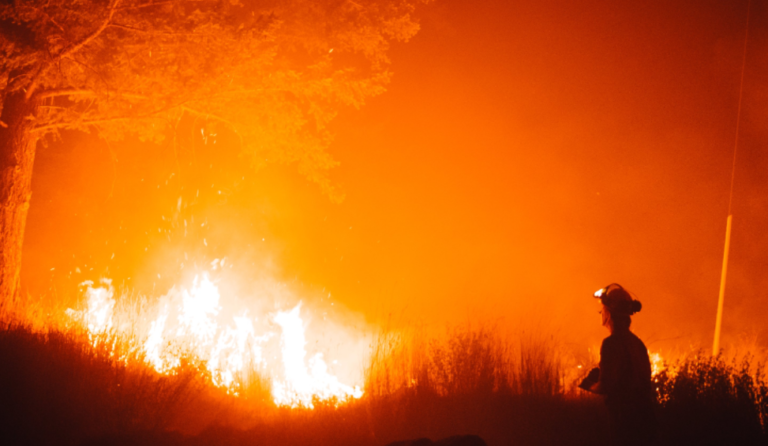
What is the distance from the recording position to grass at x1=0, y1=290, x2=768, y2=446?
17.6ft

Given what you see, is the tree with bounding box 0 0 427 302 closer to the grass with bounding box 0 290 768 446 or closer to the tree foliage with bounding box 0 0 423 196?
the tree foliage with bounding box 0 0 423 196

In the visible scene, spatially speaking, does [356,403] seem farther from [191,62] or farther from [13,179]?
[13,179]

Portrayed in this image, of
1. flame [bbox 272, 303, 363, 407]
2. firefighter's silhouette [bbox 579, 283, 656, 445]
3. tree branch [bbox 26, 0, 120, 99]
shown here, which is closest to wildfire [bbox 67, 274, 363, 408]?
flame [bbox 272, 303, 363, 407]

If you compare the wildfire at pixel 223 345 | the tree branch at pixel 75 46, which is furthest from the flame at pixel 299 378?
the tree branch at pixel 75 46

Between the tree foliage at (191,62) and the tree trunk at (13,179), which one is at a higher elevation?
the tree foliage at (191,62)

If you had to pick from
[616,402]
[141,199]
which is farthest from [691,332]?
[141,199]

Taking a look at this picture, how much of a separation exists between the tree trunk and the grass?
129 cm

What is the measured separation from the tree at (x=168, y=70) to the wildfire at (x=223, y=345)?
2204mm

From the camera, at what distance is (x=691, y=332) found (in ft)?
54.6

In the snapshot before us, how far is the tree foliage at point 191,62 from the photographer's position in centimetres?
791

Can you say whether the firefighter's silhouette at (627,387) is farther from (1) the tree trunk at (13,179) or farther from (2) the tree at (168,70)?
(1) the tree trunk at (13,179)

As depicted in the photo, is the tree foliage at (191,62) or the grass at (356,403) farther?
the tree foliage at (191,62)

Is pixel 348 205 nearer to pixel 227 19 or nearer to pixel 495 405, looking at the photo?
pixel 227 19

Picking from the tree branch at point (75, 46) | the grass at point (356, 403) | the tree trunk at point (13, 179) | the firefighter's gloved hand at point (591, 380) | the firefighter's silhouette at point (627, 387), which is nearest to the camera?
the firefighter's silhouette at point (627, 387)
